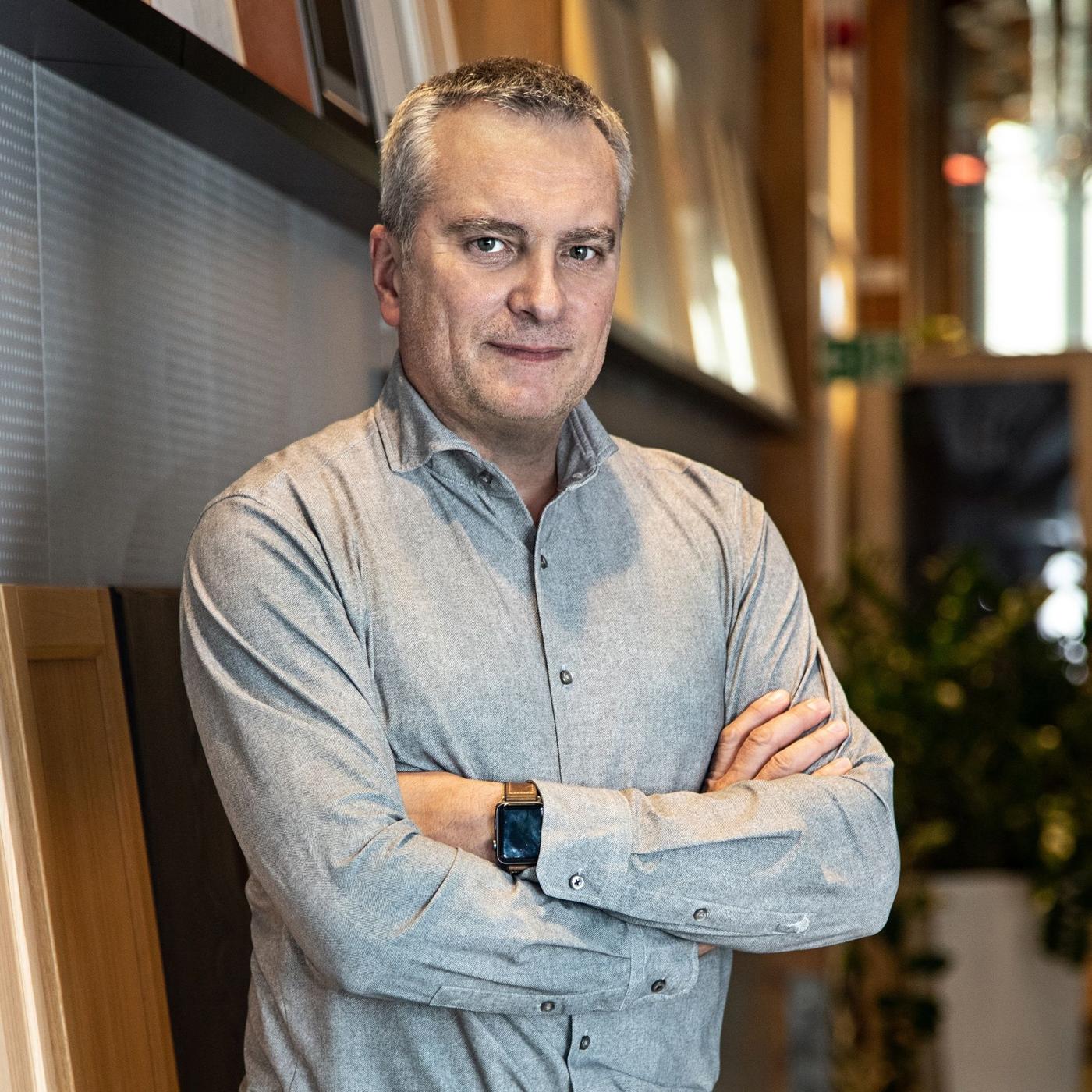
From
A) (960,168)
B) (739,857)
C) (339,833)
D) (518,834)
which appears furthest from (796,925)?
(960,168)

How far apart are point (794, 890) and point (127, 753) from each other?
2.53 ft

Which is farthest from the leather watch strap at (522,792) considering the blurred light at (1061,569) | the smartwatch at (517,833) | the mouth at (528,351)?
the blurred light at (1061,569)

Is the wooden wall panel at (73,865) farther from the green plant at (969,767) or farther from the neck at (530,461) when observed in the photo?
the green plant at (969,767)

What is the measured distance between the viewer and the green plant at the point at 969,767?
4.35 meters

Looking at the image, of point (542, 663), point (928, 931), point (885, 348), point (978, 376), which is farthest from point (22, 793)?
point (978, 376)

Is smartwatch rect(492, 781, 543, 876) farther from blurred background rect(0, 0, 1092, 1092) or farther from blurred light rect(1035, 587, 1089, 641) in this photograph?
blurred light rect(1035, 587, 1089, 641)

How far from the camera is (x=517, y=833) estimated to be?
1.45 m

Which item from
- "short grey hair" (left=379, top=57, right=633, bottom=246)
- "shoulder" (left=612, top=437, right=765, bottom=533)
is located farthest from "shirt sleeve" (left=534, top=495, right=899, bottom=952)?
"short grey hair" (left=379, top=57, right=633, bottom=246)

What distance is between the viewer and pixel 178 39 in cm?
156

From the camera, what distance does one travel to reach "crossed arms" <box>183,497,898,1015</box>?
137 centimetres

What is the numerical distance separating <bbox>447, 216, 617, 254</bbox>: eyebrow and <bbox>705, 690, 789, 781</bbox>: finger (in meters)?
0.56

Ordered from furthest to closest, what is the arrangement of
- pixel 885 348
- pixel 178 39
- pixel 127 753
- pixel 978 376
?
1. pixel 978 376
2. pixel 885 348
3. pixel 127 753
4. pixel 178 39

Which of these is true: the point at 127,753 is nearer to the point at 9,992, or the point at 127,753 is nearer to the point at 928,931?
the point at 9,992

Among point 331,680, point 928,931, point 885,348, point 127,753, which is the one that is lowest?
point 928,931
